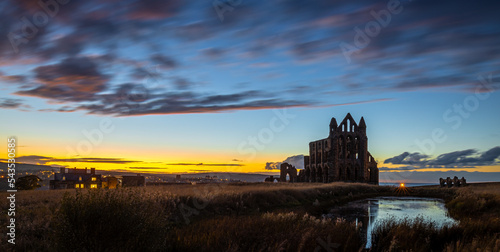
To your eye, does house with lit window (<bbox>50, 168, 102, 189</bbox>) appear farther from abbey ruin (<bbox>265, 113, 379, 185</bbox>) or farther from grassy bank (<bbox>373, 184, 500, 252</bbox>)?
grassy bank (<bbox>373, 184, 500, 252</bbox>)

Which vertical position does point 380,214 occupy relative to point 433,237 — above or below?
below

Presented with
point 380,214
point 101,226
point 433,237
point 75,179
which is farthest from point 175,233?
point 75,179

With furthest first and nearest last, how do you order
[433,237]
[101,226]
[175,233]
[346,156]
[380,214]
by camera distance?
[346,156], [380,214], [433,237], [175,233], [101,226]

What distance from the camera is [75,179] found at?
7956 centimetres

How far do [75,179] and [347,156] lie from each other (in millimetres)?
60341

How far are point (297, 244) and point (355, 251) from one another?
6.58ft

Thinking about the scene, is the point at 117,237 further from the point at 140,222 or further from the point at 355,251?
the point at 355,251

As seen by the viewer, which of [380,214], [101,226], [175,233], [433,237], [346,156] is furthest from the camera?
[346,156]

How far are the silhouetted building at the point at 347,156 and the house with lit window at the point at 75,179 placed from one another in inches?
1914

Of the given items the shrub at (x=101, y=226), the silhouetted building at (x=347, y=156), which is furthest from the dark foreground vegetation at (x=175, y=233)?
the silhouetted building at (x=347, y=156)

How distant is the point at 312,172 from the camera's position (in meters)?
83.8

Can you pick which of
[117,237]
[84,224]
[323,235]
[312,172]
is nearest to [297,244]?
[323,235]

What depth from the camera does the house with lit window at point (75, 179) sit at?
3009 inches

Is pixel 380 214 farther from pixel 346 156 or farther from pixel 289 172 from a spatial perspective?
pixel 289 172
